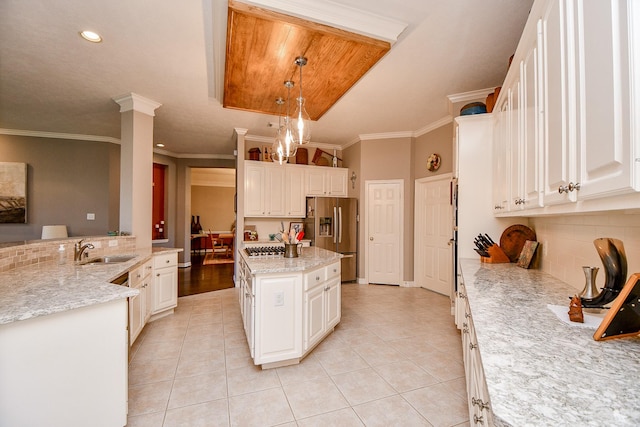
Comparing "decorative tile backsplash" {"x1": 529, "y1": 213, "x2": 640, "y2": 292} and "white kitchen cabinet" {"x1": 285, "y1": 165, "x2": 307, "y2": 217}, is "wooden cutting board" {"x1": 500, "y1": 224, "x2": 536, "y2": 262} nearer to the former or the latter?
"decorative tile backsplash" {"x1": 529, "y1": 213, "x2": 640, "y2": 292}

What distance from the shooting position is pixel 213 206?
404 inches

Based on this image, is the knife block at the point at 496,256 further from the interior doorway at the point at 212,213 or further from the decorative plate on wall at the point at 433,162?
the interior doorway at the point at 212,213

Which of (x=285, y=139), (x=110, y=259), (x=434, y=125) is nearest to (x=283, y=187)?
(x=285, y=139)

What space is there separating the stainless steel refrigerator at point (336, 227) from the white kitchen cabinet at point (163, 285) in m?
2.34

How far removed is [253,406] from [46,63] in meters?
3.68

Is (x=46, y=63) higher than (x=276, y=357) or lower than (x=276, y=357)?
higher

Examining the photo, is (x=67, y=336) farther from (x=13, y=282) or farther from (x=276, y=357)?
(x=276, y=357)

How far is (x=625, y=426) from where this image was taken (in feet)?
1.94

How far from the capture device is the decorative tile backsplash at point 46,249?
2219 mm

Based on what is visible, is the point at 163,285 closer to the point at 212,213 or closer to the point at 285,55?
the point at 285,55

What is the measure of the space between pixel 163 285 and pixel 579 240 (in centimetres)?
A: 399

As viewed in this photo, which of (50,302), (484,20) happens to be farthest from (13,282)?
(484,20)

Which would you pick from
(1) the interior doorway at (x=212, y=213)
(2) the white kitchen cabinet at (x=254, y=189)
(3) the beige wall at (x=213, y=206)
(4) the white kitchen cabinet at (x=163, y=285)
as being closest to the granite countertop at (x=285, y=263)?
(4) the white kitchen cabinet at (x=163, y=285)

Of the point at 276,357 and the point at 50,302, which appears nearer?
the point at 50,302
